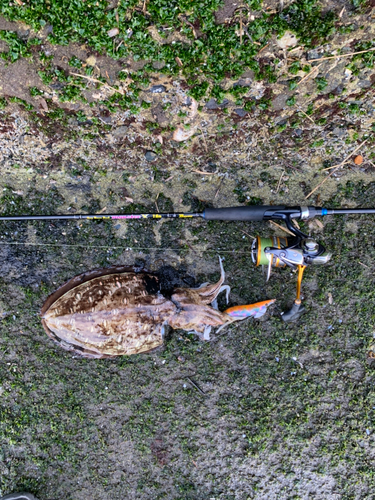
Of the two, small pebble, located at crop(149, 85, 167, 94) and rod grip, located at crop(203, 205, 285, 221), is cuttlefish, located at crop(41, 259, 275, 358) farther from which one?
small pebble, located at crop(149, 85, 167, 94)

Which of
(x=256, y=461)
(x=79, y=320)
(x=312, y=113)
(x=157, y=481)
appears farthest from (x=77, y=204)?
(x=256, y=461)

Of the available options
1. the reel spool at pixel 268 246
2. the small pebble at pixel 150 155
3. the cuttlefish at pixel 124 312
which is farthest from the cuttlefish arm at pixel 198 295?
the small pebble at pixel 150 155

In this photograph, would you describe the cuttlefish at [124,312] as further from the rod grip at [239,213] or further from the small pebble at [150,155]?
the small pebble at [150,155]

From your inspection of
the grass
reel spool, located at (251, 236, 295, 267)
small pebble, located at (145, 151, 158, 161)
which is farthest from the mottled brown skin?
the grass

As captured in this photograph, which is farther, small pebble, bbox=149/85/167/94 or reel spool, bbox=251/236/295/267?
reel spool, bbox=251/236/295/267

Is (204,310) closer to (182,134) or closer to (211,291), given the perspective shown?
(211,291)

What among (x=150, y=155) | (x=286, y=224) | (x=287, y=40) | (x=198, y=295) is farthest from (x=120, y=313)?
(x=287, y=40)

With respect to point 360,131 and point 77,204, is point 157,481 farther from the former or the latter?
point 360,131
